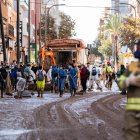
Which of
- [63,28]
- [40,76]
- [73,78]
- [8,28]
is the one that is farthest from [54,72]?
[63,28]

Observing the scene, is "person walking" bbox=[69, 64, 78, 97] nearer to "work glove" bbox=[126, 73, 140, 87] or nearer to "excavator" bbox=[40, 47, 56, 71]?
"excavator" bbox=[40, 47, 56, 71]

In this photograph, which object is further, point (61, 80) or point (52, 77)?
point (52, 77)

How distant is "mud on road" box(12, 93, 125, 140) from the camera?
460 inches

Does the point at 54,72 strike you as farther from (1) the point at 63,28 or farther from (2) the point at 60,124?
(1) the point at 63,28

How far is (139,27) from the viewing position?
63281mm

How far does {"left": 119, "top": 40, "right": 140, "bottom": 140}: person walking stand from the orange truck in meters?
29.2

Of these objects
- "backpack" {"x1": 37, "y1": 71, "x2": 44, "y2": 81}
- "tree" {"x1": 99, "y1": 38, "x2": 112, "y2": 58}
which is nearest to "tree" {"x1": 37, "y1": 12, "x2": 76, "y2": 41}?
"backpack" {"x1": 37, "y1": 71, "x2": 44, "y2": 81}

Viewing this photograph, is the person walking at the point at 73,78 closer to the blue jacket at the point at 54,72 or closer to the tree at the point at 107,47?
the blue jacket at the point at 54,72

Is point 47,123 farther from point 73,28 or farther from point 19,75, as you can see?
point 73,28

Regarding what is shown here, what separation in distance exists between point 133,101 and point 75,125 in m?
7.08

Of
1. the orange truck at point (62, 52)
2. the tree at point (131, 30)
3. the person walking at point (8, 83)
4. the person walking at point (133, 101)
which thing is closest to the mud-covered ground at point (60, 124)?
the person walking at point (133, 101)

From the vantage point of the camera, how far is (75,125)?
13.8 meters

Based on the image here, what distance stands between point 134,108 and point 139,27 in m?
57.2

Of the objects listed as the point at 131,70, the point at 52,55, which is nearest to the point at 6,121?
the point at 131,70
